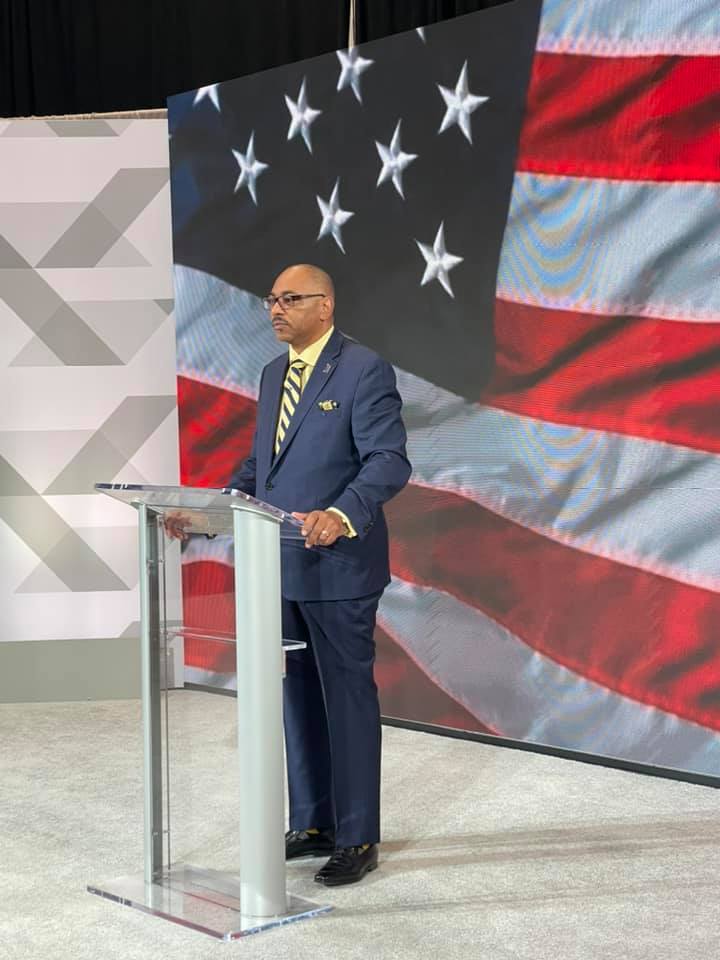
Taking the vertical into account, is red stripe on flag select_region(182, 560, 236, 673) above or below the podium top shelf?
below

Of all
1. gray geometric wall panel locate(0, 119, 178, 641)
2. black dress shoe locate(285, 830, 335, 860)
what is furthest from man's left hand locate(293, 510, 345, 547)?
gray geometric wall panel locate(0, 119, 178, 641)

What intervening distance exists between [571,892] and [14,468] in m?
3.50

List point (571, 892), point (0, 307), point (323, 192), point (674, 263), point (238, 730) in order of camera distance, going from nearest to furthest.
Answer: point (238, 730) → point (571, 892) → point (674, 263) → point (323, 192) → point (0, 307)

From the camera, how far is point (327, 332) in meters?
3.43

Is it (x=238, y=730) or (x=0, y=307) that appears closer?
(x=238, y=730)

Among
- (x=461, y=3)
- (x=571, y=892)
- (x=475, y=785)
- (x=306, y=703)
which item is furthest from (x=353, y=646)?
(x=461, y=3)

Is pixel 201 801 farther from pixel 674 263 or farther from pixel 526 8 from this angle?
pixel 526 8

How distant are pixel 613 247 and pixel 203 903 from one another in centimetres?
251

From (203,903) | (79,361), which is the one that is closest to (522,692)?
(203,903)

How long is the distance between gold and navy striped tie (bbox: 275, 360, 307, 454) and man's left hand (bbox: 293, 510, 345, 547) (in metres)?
0.44

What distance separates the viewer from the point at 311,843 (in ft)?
11.4

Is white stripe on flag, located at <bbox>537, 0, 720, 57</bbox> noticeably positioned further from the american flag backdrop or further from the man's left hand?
the man's left hand

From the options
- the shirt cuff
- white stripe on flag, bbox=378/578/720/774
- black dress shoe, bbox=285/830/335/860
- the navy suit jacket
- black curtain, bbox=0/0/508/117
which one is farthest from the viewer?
black curtain, bbox=0/0/508/117

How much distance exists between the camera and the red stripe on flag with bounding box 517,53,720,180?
421 cm
